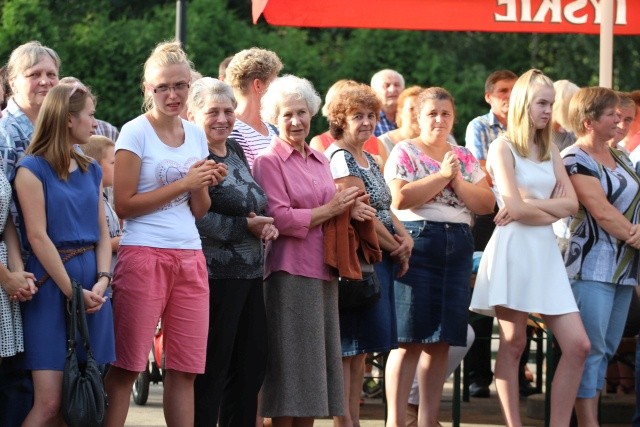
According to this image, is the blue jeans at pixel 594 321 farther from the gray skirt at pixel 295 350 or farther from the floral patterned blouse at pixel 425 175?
the gray skirt at pixel 295 350

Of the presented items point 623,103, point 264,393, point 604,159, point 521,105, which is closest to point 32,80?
point 264,393

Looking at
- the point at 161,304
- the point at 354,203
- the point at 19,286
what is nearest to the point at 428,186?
the point at 354,203

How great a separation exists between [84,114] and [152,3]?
63.8 feet

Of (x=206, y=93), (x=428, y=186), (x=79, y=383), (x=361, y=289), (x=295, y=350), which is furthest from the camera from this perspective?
(x=428, y=186)

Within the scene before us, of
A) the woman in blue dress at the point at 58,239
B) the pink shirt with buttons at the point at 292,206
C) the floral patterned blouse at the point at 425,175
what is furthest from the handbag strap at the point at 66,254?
the floral patterned blouse at the point at 425,175

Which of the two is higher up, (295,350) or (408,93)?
(408,93)

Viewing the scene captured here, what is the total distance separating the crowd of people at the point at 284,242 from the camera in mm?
6266

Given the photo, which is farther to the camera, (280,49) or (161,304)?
(280,49)

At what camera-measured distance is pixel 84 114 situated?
633 cm

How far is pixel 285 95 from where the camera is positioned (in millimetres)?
7277

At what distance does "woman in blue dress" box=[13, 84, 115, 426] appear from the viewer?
6.12 m

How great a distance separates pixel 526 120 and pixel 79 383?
3.15 m

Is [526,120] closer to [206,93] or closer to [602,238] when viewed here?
[602,238]

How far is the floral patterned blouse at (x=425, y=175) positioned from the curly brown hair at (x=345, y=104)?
482mm
